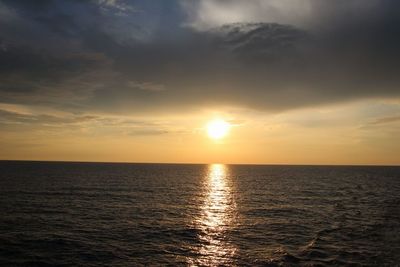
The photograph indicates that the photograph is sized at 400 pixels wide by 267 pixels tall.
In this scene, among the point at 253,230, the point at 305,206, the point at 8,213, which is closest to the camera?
the point at 253,230

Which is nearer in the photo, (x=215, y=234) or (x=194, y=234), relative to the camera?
(x=194, y=234)

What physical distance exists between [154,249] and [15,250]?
44.5 feet

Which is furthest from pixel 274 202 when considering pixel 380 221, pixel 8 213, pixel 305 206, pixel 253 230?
pixel 8 213

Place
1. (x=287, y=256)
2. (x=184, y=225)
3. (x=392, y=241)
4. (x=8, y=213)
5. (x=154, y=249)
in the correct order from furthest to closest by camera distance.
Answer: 1. (x=8, y=213)
2. (x=184, y=225)
3. (x=392, y=241)
4. (x=154, y=249)
5. (x=287, y=256)

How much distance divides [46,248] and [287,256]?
79.4 ft

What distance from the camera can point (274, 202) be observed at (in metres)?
76.8

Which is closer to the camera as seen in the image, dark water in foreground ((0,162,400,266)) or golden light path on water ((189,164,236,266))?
dark water in foreground ((0,162,400,266))

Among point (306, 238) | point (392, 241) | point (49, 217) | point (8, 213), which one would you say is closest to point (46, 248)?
point (49, 217)

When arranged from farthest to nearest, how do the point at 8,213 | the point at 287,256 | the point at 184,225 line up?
1. the point at 8,213
2. the point at 184,225
3. the point at 287,256

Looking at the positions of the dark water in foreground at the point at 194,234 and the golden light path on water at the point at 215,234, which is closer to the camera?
the dark water in foreground at the point at 194,234

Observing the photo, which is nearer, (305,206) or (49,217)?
(49,217)

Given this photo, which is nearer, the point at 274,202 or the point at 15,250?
Result: the point at 15,250

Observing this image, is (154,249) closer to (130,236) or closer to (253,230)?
(130,236)

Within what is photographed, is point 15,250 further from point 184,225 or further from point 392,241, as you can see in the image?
point 392,241
